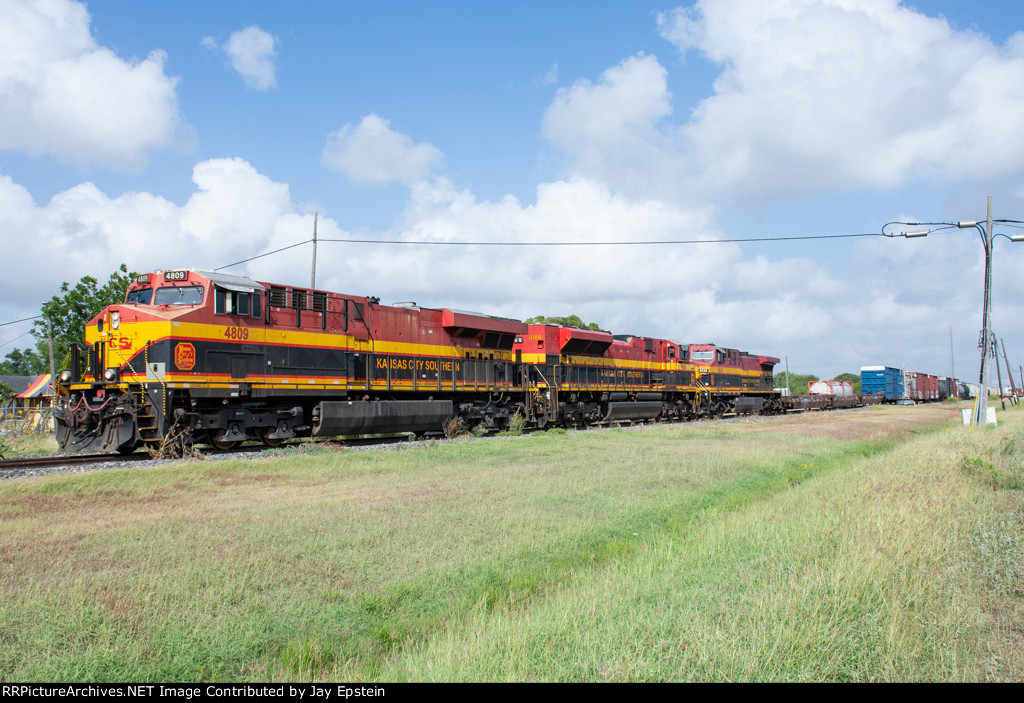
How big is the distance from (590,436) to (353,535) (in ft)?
43.1

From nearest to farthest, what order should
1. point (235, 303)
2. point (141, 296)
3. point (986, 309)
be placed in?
point (141, 296) → point (235, 303) → point (986, 309)

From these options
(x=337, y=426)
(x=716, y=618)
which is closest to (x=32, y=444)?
(x=337, y=426)

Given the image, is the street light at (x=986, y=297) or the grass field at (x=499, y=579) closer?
the grass field at (x=499, y=579)

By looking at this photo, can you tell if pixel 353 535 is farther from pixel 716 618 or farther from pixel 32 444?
pixel 32 444

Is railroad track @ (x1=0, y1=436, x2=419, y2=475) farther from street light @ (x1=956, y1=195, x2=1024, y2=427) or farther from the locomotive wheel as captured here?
street light @ (x1=956, y1=195, x2=1024, y2=427)

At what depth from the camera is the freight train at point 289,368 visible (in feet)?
44.4

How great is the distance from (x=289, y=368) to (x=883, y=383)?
6072cm

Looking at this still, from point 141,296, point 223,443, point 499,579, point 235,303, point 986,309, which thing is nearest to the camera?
point 499,579

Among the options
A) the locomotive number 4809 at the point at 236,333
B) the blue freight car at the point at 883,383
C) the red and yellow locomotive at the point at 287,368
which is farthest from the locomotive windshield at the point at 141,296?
the blue freight car at the point at 883,383

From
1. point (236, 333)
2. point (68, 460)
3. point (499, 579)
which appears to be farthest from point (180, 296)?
point (499, 579)

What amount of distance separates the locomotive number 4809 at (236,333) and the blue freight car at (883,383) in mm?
60708

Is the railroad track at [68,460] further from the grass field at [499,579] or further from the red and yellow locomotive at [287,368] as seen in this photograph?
the grass field at [499,579]

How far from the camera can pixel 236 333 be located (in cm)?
1475

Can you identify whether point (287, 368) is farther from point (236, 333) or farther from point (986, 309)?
point (986, 309)
